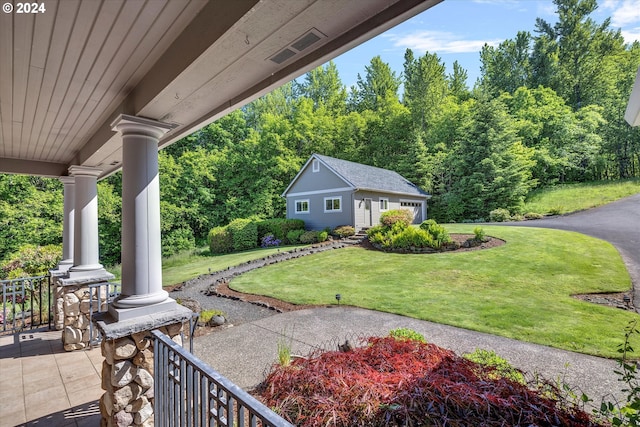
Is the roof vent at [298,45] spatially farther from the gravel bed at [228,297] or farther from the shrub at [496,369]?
the gravel bed at [228,297]

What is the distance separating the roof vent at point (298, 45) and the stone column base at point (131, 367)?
6.88ft

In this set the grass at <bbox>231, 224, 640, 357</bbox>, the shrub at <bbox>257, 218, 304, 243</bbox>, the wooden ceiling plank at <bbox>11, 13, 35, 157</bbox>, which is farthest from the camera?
the shrub at <bbox>257, 218, 304, 243</bbox>

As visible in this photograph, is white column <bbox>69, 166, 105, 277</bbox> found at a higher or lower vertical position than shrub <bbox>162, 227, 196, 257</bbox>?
higher

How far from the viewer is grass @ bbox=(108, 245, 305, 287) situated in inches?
463

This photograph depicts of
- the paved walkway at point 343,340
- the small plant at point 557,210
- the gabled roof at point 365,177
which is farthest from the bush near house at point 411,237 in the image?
the small plant at point 557,210

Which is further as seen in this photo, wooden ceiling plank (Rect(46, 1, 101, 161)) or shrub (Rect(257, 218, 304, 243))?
shrub (Rect(257, 218, 304, 243))

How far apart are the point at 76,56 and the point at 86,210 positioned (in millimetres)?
3480

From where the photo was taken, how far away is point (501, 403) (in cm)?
228

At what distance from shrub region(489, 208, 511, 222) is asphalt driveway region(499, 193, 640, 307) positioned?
2.95m

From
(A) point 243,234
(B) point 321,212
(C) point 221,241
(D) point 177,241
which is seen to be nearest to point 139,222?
(A) point 243,234

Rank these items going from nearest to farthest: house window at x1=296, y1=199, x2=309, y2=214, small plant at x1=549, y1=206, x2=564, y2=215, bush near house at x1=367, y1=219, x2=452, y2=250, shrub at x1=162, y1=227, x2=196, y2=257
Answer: bush near house at x1=367, y1=219, x2=452, y2=250, small plant at x1=549, y1=206, x2=564, y2=215, shrub at x1=162, y1=227, x2=196, y2=257, house window at x1=296, y1=199, x2=309, y2=214

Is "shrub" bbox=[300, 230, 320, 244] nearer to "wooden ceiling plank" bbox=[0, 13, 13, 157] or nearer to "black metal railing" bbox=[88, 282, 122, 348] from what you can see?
"black metal railing" bbox=[88, 282, 122, 348]

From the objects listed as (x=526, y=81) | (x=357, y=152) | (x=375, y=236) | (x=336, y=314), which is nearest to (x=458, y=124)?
(x=357, y=152)

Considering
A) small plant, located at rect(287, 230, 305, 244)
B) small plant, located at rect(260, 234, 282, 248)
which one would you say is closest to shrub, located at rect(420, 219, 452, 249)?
small plant, located at rect(287, 230, 305, 244)
